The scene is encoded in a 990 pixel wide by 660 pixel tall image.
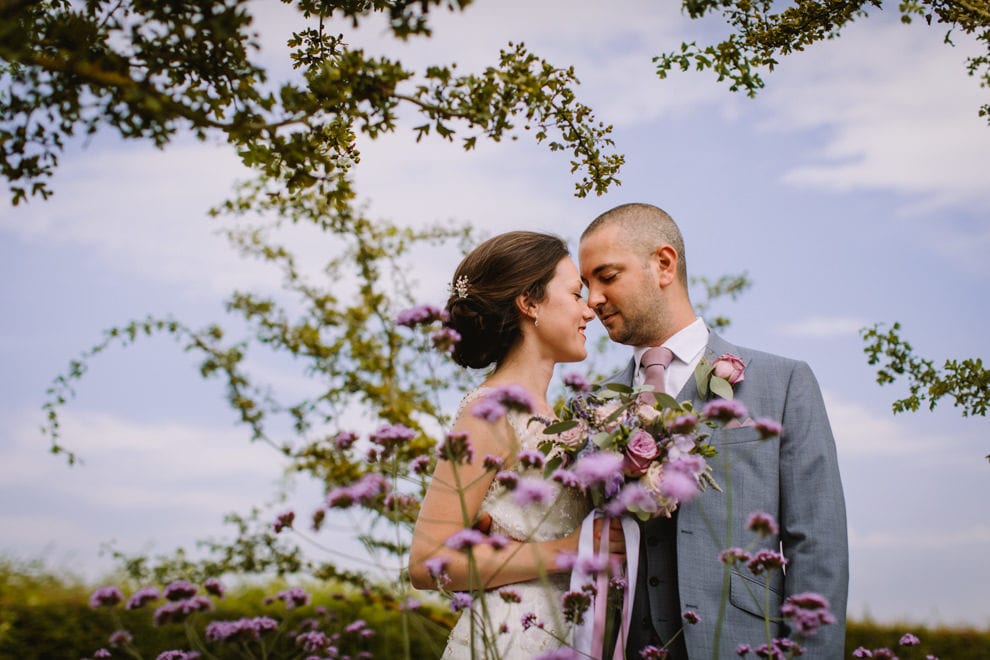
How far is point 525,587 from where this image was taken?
336 cm

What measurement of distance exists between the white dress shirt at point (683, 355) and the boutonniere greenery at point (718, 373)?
0.13 meters

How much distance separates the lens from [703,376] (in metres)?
3.55

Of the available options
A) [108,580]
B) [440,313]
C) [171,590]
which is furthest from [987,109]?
[108,580]

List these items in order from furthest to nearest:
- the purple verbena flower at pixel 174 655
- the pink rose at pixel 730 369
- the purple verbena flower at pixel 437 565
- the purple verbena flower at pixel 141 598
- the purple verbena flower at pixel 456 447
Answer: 1. the pink rose at pixel 730 369
2. the purple verbena flower at pixel 174 655
3. the purple verbena flower at pixel 141 598
4. the purple verbena flower at pixel 437 565
5. the purple verbena flower at pixel 456 447

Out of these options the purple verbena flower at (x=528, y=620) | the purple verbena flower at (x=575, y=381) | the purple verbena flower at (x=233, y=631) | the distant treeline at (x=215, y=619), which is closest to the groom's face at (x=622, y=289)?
the purple verbena flower at (x=575, y=381)

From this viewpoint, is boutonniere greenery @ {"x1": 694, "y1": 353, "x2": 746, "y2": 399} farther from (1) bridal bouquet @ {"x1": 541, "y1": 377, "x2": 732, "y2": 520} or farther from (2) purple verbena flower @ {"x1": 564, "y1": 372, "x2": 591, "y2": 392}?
(2) purple verbena flower @ {"x1": 564, "y1": 372, "x2": 591, "y2": 392}

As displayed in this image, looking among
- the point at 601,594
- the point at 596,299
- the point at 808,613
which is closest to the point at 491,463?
the point at 601,594

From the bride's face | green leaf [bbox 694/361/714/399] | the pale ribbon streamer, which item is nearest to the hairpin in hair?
the bride's face

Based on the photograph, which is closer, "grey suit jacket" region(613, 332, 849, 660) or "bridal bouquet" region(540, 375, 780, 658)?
"bridal bouquet" region(540, 375, 780, 658)

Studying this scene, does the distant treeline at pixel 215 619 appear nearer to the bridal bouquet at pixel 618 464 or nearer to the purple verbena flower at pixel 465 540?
the bridal bouquet at pixel 618 464

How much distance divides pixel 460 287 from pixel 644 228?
41.5 inches

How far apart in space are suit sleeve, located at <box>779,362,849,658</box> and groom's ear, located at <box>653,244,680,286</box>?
34.4 inches

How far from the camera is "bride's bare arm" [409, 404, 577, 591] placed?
3193 millimetres

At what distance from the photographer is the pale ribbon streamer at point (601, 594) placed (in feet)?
10.2
